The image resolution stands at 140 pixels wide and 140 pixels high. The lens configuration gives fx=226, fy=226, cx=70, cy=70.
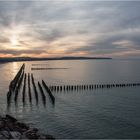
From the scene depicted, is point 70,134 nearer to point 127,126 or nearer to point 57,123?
point 57,123

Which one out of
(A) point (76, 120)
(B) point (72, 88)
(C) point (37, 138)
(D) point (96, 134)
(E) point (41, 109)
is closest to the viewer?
(C) point (37, 138)

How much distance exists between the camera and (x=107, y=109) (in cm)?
3681

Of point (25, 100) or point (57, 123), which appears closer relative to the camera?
point (57, 123)

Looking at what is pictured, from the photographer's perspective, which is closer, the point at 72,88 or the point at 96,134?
the point at 96,134

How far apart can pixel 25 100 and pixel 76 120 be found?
1589cm

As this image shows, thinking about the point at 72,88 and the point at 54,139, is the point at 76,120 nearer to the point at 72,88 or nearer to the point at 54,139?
the point at 54,139

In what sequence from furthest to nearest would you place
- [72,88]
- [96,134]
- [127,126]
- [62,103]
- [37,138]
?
[72,88] → [62,103] → [127,126] → [96,134] → [37,138]

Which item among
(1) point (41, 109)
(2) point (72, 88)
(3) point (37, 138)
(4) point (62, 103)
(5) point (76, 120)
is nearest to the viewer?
(3) point (37, 138)

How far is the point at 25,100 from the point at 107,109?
16074mm

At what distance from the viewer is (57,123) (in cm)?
2934

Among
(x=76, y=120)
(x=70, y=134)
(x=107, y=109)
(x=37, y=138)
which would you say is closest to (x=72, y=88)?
(x=107, y=109)

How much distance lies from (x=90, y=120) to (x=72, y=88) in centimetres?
2823

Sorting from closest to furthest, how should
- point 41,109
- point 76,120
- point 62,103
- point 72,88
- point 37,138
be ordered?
point 37,138
point 76,120
point 41,109
point 62,103
point 72,88

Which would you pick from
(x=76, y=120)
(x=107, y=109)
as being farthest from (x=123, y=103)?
(x=76, y=120)
